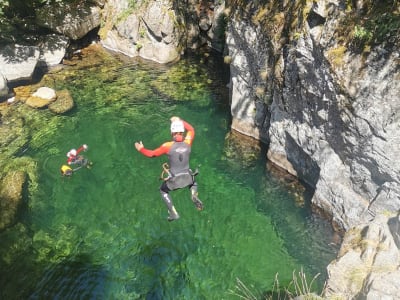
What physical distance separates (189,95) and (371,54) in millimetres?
13572

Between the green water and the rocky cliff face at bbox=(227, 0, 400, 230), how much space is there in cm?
188

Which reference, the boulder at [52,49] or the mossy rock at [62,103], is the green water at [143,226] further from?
the boulder at [52,49]

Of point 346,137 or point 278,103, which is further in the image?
point 278,103

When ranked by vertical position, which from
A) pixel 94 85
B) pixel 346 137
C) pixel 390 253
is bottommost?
pixel 94 85

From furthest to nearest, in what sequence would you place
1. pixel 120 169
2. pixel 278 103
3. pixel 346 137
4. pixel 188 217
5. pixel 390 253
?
pixel 120 169, pixel 278 103, pixel 188 217, pixel 346 137, pixel 390 253

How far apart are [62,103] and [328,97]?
1551 centimetres

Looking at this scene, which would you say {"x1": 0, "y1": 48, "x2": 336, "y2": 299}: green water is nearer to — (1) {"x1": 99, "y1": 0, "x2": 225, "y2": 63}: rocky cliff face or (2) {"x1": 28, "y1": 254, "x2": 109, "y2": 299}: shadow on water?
(2) {"x1": 28, "y1": 254, "x2": 109, "y2": 299}: shadow on water

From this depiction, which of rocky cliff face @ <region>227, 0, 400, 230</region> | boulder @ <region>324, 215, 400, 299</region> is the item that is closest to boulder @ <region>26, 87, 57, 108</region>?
rocky cliff face @ <region>227, 0, 400, 230</region>

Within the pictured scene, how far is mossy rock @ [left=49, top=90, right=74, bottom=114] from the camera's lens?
21.5m

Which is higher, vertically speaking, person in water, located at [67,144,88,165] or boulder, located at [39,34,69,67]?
person in water, located at [67,144,88,165]

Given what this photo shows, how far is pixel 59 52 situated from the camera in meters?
26.3

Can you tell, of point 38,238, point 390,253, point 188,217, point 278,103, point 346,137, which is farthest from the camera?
point 278,103

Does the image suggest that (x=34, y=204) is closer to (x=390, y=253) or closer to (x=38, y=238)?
(x=38, y=238)

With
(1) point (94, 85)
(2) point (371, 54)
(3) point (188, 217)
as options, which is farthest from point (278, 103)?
(1) point (94, 85)
